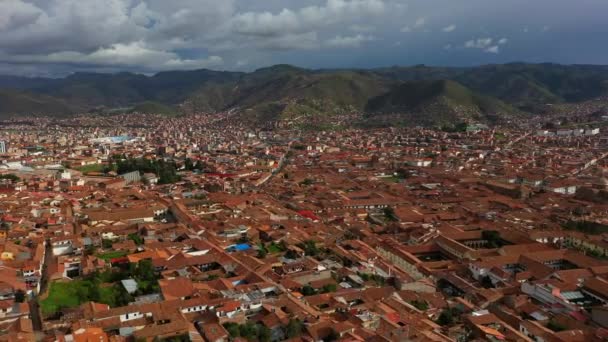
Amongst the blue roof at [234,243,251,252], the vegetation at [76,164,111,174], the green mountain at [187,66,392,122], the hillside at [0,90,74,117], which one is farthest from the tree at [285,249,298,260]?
the hillside at [0,90,74,117]

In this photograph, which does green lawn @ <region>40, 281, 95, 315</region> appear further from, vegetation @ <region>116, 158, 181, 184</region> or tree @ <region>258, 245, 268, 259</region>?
vegetation @ <region>116, 158, 181, 184</region>

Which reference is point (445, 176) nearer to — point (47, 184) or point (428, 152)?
point (428, 152)

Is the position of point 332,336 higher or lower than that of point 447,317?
higher

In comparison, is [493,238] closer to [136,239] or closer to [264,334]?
[264,334]

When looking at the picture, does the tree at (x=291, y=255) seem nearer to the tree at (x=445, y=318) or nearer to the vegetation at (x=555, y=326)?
the tree at (x=445, y=318)

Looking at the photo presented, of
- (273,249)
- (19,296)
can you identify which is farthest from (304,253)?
(19,296)
